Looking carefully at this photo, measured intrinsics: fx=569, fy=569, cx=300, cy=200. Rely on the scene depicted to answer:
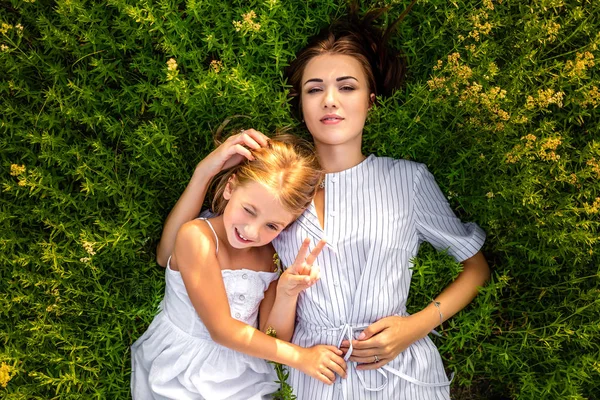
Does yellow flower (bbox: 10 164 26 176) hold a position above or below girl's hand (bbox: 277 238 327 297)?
above

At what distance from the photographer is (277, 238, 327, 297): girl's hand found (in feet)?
9.19

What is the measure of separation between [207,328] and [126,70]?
1663mm

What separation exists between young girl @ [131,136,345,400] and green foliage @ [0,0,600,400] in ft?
1.03

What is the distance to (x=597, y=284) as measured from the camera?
10.6 feet

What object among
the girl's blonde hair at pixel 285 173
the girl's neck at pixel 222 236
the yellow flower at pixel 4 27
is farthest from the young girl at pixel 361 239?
the yellow flower at pixel 4 27

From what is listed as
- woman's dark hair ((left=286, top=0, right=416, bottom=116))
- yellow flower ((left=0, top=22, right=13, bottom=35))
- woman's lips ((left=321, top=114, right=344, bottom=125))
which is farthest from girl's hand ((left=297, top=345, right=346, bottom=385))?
yellow flower ((left=0, top=22, right=13, bottom=35))

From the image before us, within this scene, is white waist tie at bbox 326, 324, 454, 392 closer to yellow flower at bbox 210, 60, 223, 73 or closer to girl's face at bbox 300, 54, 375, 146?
girl's face at bbox 300, 54, 375, 146

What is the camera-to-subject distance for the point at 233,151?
3.11 m

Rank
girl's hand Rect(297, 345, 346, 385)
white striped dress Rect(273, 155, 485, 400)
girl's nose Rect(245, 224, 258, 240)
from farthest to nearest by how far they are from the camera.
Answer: white striped dress Rect(273, 155, 485, 400) → girl's hand Rect(297, 345, 346, 385) → girl's nose Rect(245, 224, 258, 240)

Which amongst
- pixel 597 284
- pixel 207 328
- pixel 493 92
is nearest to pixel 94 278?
pixel 207 328

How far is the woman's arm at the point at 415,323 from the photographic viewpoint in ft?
10.1

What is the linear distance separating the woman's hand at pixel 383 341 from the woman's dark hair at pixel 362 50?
1.35 metres

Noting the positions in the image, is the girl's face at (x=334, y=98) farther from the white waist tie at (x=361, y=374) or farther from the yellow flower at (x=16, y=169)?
the yellow flower at (x=16, y=169)

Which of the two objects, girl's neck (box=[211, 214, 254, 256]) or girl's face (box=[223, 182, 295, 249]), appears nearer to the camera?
girl's face (box=[223, 182, 295, 249])
